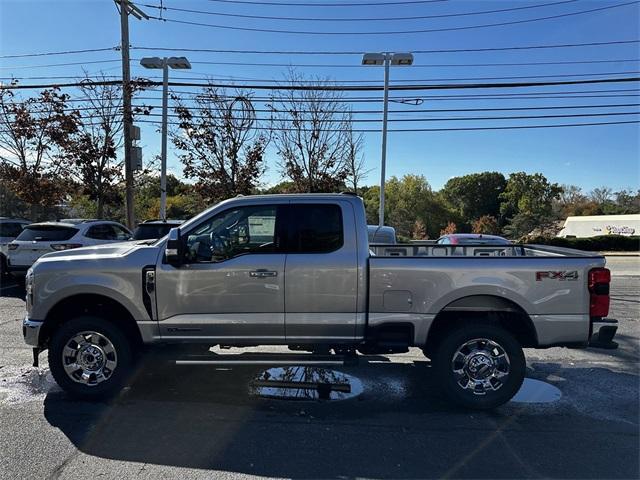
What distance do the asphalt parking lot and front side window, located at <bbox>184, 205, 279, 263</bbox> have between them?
4.80 feet

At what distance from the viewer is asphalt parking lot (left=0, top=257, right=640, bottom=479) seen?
138 inches

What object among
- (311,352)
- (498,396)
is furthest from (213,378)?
(498,396)

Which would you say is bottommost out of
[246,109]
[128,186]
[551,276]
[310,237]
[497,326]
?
[497,326]

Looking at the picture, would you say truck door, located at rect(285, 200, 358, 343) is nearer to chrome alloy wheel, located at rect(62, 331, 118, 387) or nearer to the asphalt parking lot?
the asphalt parking lot

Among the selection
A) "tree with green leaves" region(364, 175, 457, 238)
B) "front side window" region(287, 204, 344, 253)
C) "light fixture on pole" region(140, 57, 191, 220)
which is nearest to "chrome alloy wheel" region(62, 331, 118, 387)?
"front side window" region(287, 204, 344, 253)

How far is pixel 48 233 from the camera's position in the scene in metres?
11.0

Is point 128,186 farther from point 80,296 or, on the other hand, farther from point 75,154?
point 80,296

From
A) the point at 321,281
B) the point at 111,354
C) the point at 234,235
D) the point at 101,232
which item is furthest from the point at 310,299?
the point at 101,232

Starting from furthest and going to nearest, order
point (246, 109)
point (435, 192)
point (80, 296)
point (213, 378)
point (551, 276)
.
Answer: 1. point (435, 192)
2. point (246, 109)
3. point (213, 378)
4. point (80, 296)
5. point (551, 276)

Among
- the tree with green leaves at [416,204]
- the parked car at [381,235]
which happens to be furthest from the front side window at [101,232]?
the tree with green leaves at [416,204]

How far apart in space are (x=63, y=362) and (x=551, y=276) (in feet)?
15.2

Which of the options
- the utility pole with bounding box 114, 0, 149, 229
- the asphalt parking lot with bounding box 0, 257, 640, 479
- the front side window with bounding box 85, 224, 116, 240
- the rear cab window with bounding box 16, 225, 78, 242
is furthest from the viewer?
the utility pole with bounding box 114, 0, 149, 229

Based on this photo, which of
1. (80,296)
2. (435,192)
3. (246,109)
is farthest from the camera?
(435,192)

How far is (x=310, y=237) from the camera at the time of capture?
15.4 ft
